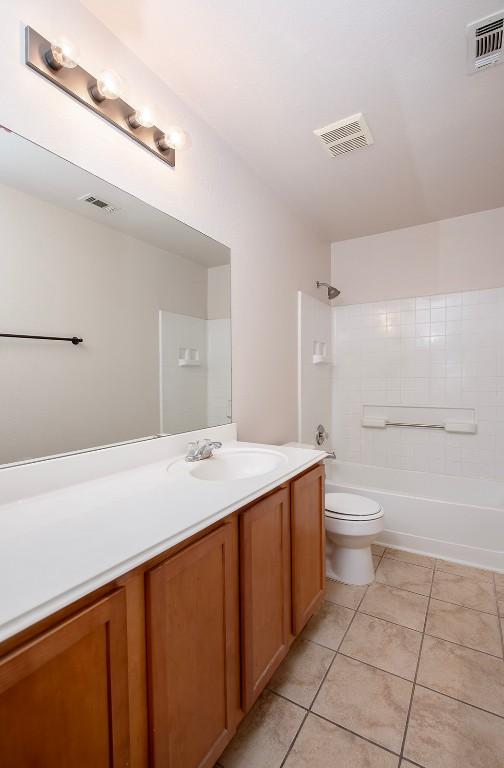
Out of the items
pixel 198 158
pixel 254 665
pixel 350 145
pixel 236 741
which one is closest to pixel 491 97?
pixel 350 145

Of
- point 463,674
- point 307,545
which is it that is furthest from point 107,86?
point 463,674

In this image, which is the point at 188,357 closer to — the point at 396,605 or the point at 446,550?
the point at 396,605

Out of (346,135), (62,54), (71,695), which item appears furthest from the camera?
(346,135)

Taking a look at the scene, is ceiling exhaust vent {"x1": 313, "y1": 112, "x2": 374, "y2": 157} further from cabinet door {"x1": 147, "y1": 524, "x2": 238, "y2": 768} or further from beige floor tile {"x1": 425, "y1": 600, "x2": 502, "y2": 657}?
beige floor tile {"x1": 425, "y1": 600, "x2": 502, "y2": 657}

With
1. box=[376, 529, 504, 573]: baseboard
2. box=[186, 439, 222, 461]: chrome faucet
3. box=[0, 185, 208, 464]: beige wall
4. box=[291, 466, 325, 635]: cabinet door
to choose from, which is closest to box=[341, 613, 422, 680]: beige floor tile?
box=[291, 466, 325, 635]: cabinet door

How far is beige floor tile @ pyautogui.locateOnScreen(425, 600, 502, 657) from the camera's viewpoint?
1.56 meters

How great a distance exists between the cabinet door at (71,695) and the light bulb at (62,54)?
4.78 ft

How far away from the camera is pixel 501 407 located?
101 inches

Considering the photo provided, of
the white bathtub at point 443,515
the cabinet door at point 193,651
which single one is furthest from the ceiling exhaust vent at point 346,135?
the white bathtub at point 443,515

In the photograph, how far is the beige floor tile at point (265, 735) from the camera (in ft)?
3.59

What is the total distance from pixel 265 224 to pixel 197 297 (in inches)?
32.9

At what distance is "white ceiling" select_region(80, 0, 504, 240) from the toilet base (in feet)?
7.49

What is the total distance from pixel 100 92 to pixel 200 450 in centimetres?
132

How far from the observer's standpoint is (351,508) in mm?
2064
